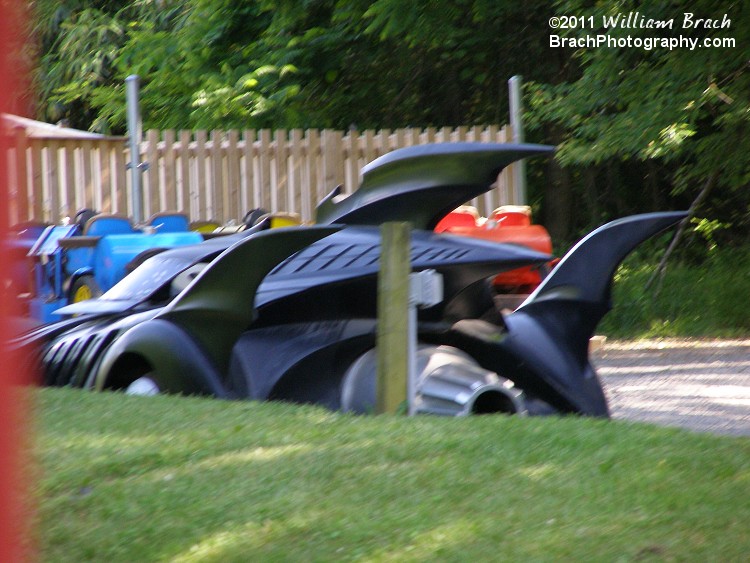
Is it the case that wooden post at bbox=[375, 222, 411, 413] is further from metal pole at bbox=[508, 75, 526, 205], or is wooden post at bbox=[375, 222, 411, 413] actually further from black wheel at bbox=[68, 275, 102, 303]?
metal pole at bbox=[508, 75, 526, 205]

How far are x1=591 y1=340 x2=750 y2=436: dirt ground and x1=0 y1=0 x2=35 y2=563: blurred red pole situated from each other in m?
5.86

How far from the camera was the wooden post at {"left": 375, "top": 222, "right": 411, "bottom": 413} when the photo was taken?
5520 millimetres

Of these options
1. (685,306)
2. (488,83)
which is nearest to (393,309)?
(685,306)

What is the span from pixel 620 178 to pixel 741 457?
14400 mm

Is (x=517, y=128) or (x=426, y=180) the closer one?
(x=426, y=180)

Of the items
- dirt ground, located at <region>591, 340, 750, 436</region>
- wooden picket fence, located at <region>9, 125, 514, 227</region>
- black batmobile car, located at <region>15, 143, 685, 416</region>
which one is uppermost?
wooden picket fence, located at <region>9, 125, 514, 227</region>

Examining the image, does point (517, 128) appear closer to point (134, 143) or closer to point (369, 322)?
point (134, 143)

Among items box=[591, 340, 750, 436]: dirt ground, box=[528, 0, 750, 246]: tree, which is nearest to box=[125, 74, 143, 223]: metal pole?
box=[528, 0, 750, 246]: tree

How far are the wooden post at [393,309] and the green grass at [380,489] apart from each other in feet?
0.94

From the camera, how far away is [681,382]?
8.73 metres

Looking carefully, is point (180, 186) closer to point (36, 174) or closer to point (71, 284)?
point (36, 174)

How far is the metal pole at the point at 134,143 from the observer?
12.3 m

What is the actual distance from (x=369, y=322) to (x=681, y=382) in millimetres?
3686

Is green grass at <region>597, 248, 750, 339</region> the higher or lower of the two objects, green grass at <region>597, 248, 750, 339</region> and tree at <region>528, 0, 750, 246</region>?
the lower
